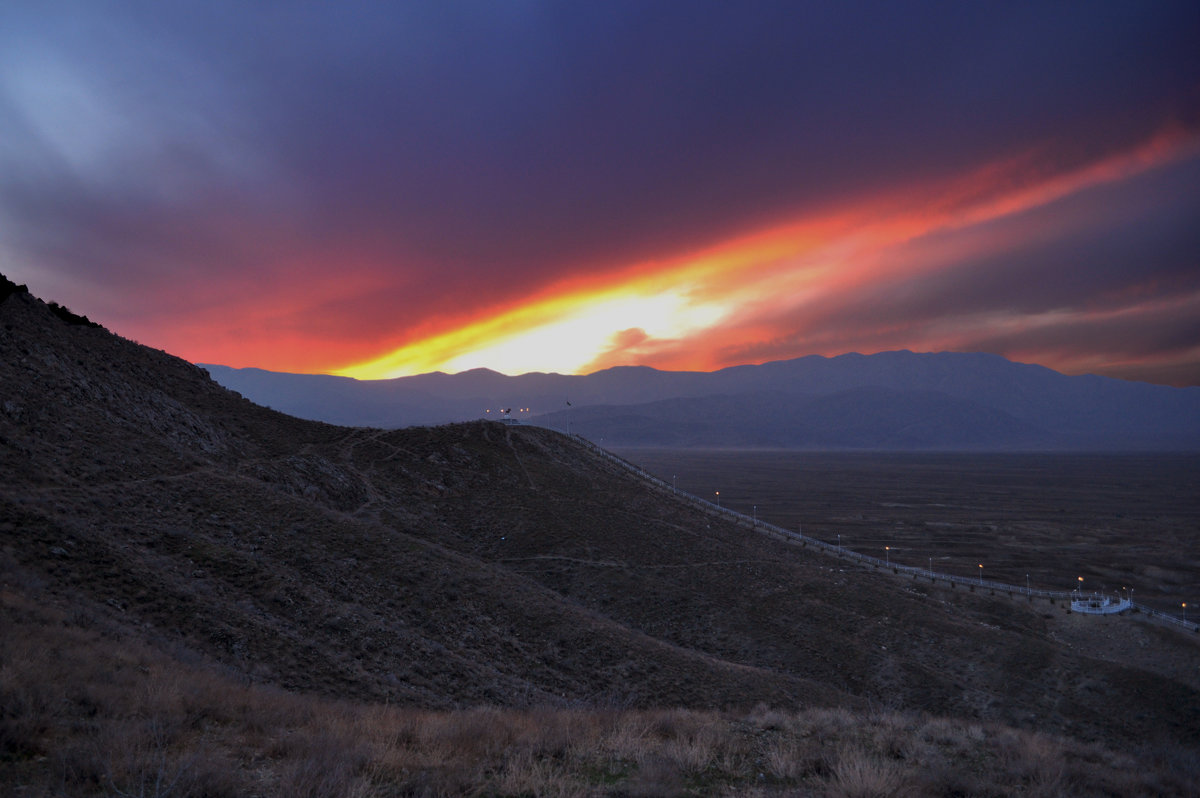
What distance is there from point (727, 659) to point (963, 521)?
324ft

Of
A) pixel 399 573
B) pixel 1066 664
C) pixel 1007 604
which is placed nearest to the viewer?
pixel 399 573

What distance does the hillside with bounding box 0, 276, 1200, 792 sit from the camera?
50.8 feet

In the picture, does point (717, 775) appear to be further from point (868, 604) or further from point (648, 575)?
point (868, 604)

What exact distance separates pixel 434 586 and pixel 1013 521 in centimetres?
12109

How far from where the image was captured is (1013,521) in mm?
106938

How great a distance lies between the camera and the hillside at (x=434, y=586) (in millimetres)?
15484

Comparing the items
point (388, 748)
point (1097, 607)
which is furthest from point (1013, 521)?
point (388, 748)

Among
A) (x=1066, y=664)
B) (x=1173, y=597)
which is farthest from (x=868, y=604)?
(x=1173, y=597)

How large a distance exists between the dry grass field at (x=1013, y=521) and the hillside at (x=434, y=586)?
2835cm

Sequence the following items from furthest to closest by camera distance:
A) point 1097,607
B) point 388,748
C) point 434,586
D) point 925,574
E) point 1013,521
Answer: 1. point 1013,521
2. point 925,574
3. point 1097,607
4. point 434,586
5. point 388,748

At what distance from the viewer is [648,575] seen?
39188 millimetres

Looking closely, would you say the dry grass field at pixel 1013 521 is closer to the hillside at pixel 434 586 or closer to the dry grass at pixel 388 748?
the hillside at pixel 434 586

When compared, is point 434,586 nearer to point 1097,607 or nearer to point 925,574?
point 925,574

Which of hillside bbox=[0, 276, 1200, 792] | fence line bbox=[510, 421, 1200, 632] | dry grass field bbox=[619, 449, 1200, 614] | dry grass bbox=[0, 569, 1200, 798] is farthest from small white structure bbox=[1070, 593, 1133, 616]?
dry grass bbox=[0, 569, 1200, 798]
